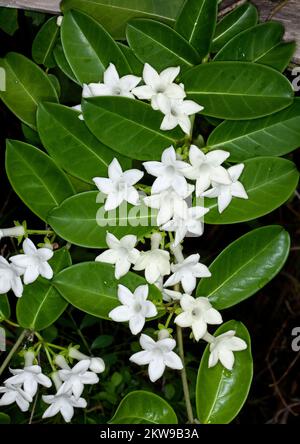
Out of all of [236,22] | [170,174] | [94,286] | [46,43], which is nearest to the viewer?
[170,174]

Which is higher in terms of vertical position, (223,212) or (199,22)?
(199,22)

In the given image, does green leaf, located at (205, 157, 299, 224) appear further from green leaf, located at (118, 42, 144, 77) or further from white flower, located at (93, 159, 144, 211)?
green leaf, located at (118, 42, 144, 77)

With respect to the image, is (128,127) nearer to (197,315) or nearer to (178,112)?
(178,112)

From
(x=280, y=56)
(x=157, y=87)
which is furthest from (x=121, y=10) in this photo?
(x=280, y=56)

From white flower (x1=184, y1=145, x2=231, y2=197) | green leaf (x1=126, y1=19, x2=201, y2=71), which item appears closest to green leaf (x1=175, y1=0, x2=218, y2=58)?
green leaf (x1=126, y1=19, x2=201, y2=71)

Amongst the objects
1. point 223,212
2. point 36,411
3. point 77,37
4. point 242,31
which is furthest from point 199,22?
point 36,411

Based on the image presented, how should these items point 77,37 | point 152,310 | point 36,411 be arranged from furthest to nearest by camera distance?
point 36,411 < point 77,37 < point 152,310

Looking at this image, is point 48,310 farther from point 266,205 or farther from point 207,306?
point 266,205
